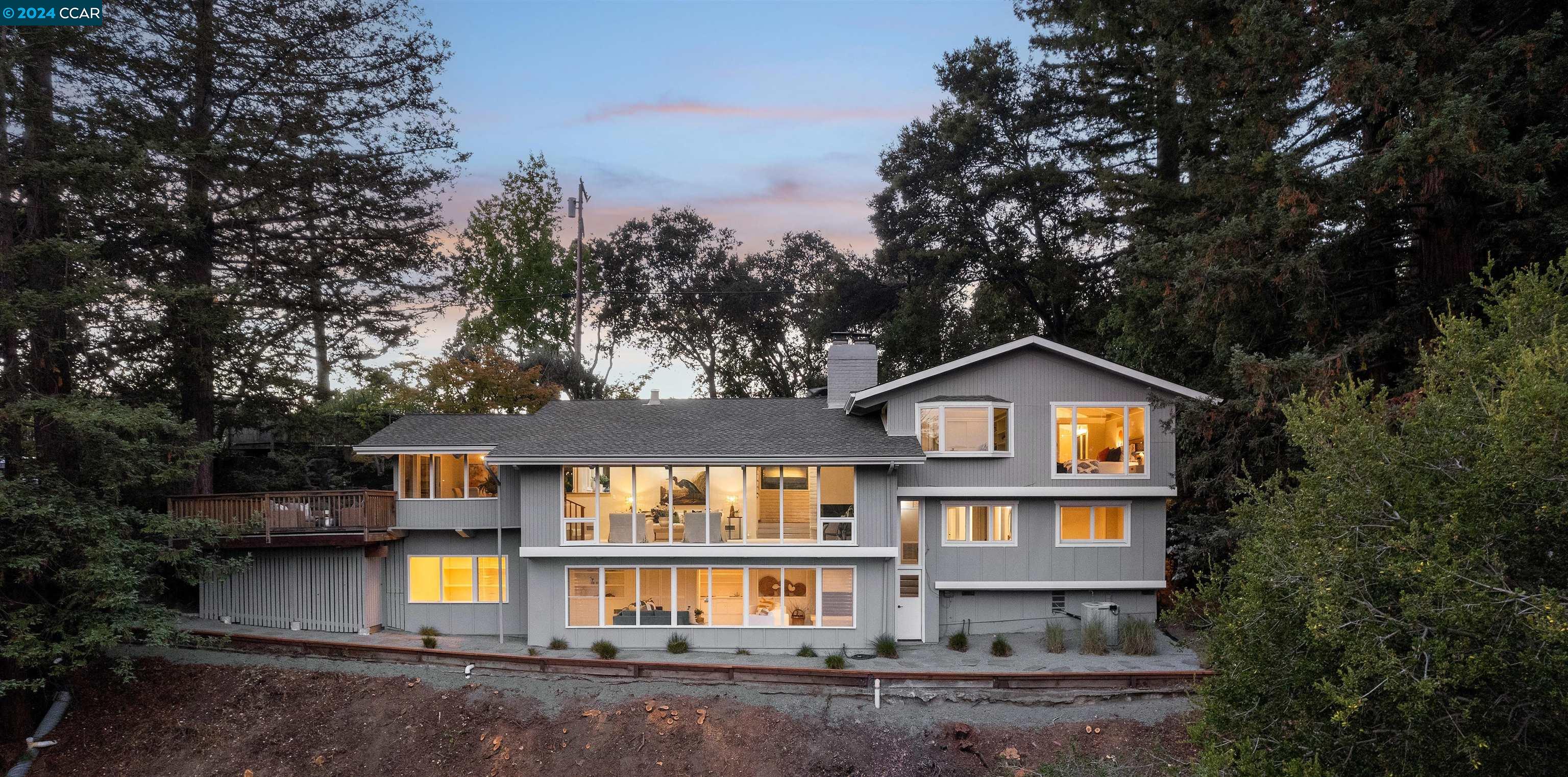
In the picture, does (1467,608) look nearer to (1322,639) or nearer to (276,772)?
(1322,639)

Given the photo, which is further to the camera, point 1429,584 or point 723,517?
point 723,517

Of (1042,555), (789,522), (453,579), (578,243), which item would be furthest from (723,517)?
(578,243)

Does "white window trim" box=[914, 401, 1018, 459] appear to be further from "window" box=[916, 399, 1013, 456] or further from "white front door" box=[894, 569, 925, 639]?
"white front door" box=[894, 569, 925, 639]

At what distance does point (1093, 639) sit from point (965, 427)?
17.1 feet

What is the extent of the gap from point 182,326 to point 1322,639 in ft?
68.2

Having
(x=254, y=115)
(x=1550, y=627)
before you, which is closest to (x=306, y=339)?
(x=254, y=115)

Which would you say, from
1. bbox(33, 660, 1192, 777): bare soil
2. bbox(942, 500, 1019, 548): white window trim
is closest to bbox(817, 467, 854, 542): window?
bbox(942, 500, 1019, 548): white window trim

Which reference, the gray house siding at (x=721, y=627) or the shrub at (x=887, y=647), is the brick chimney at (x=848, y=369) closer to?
the gray house siding at (x=721, y=627)

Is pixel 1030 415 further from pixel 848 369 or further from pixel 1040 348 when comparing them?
pixel 848 369

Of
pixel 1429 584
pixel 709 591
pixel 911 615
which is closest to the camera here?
pixel 1429 584

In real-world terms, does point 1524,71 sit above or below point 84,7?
below

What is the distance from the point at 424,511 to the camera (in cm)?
1878

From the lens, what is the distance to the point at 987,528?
60.5 feet

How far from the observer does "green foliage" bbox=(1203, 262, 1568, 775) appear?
20.6 ft
